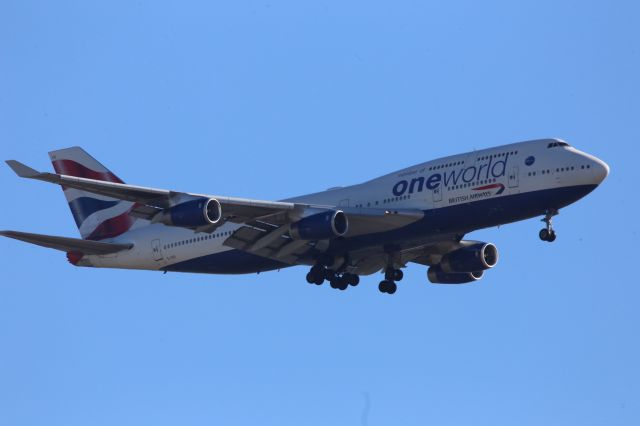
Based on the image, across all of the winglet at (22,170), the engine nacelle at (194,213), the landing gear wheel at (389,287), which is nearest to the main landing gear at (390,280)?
the landing gear wheel at (389,287)

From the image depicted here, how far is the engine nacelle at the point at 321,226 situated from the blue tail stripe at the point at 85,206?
1409 centimetres

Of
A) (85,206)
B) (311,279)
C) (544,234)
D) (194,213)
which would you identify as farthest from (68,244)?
(544,234)

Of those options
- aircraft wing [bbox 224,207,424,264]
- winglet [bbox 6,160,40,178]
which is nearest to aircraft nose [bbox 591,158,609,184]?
aircraft wing [bbox 224,207,424,264]

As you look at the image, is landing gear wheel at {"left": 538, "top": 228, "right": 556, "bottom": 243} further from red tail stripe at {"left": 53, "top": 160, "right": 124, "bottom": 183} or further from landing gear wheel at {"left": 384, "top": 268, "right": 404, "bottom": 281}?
red tail stripe at {"left": 53, "top": 160, "right": 124, "bottom": 183}

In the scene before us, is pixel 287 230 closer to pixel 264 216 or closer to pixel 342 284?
pixel 264 216

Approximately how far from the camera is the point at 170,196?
5281cm

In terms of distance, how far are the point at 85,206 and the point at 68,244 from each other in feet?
24.1

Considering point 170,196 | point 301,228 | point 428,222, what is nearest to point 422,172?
point 428,222

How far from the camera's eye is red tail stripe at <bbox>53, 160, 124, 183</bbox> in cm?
6650

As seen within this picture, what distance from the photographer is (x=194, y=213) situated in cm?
5194

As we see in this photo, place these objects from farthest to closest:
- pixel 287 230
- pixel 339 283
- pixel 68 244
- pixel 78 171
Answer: pixel 78 171 → pixel 339 283 → pixel 68 244 → pixel 287 230

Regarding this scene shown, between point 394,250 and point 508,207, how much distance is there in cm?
665

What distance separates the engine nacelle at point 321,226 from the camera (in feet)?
177

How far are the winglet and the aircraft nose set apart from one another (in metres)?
23.1
